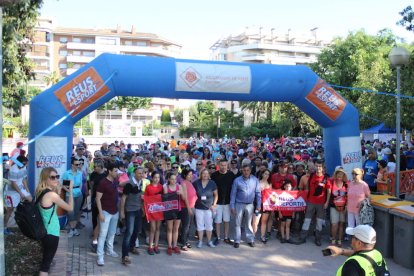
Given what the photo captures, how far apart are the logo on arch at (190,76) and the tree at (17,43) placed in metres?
6.20

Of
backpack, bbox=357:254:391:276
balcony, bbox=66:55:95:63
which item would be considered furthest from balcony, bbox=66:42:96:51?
backpack, bbox=357:254:391:276

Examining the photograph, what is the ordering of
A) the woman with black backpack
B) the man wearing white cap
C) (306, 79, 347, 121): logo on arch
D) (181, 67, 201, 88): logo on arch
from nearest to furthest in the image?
1. the man wearing white cap
2. the woman with black backpack
3. (181, 67, 201, 88): logo on arch
4. (306, 79, 347, 121): logo on arch

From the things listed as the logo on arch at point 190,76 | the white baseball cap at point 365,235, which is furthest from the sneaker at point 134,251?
the white baseball cap at point 365,235

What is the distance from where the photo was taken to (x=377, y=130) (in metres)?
29.8

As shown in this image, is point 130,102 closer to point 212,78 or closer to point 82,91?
point 212,78

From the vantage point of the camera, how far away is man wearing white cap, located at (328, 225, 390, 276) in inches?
131

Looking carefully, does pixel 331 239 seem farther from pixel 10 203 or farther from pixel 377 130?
pixel 377 130

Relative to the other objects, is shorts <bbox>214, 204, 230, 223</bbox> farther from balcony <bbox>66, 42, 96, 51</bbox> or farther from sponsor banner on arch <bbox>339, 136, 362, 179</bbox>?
balcony <bbox>66, 42, 96, 51</bbox>

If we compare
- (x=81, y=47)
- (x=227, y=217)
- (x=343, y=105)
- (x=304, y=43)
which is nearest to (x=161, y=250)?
(x=227, y=217)

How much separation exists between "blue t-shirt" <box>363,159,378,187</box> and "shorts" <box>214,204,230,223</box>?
14.7 ft

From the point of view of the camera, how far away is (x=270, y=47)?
93.2 metres

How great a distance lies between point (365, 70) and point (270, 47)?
59.8m

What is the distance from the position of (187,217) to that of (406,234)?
13.0ft

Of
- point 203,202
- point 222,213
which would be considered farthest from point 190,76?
point 222,213
